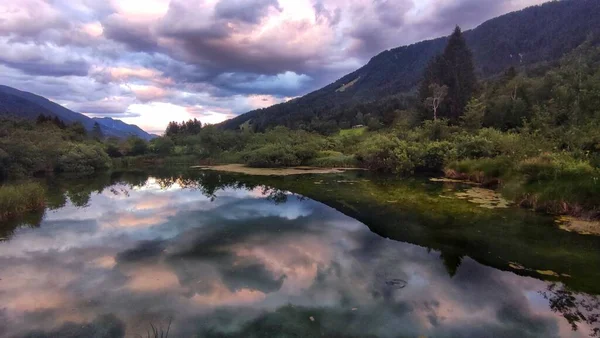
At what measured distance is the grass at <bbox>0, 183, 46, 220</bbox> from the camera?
14914 millimetres

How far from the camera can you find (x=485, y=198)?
17031 millimetres

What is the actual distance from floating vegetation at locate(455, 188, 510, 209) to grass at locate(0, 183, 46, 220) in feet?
66.7

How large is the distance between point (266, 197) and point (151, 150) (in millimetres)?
58075

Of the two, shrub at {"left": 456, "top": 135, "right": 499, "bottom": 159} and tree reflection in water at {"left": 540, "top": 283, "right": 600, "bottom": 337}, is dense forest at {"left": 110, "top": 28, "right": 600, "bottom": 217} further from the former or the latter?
tree reflection in water at {"left": 540, "top": 283, "right": 600, "bottom": 337}

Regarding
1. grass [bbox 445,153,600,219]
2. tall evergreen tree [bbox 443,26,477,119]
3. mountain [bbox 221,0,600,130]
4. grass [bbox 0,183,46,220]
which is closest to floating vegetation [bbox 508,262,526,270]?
grass [bbox 445,153,600,219]

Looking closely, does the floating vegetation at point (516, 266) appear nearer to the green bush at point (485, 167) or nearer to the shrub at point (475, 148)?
the green bush at point (485, 167)

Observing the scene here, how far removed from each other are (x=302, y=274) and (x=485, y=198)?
486 inches

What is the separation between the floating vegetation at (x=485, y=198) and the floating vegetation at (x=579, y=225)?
264 centimetres

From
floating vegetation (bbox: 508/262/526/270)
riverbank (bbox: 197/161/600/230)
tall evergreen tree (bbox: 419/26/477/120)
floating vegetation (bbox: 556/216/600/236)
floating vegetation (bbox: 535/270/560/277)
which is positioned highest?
tall evergreen tree (bbox: 419/26/477/120)

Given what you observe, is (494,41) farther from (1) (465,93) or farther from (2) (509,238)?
(2) (509,238)

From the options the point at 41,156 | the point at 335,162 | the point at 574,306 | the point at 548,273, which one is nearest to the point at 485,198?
the point at 548,273

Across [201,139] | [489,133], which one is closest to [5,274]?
[489,133]

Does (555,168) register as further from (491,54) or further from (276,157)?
(491,54)

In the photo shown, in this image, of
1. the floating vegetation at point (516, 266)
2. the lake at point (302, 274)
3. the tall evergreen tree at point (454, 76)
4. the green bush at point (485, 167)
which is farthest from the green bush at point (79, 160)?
the floating vegetation at point (516, 266)
